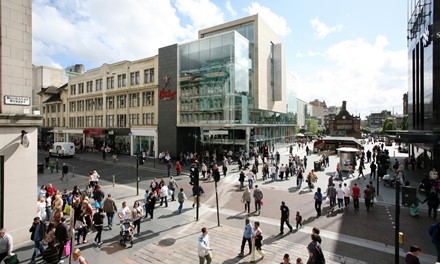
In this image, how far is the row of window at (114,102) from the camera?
121ft

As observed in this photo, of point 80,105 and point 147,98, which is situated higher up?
point 80,105

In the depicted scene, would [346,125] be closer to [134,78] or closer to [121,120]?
[134,78]

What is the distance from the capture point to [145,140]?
3750cm

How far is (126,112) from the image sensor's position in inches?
1570

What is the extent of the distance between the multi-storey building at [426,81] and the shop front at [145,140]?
95.2ft

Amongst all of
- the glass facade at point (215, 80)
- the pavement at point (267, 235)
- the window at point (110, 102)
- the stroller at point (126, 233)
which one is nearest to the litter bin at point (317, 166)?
the pavement at point (267, 235)

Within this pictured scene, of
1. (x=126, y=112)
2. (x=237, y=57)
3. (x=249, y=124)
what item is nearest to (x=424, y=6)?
(x=237, y=57)

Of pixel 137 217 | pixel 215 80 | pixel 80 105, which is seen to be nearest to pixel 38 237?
pixel 137 217

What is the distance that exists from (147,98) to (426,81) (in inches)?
1324

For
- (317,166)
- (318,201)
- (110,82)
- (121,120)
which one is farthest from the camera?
(110,82)

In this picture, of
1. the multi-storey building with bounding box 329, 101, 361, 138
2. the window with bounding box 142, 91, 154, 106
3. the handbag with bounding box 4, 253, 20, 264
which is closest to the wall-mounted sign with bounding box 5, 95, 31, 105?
the handbag with bounding box 4, 253, 20, 264

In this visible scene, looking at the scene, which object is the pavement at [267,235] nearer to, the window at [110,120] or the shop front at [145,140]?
the shop front at [145,140]

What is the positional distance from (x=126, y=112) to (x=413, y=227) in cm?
3803

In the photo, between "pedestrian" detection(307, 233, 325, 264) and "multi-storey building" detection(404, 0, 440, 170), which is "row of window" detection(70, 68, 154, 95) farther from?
"pedestrian" detection(307, 233, 325, 264)
